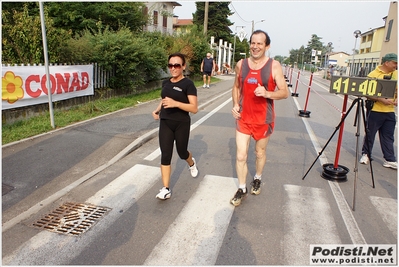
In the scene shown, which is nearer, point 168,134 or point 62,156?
point 168,134

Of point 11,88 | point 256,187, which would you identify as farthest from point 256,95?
point 11,88

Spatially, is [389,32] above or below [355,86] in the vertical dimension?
above

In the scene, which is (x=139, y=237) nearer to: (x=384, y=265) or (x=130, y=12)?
(x=384, y=265)

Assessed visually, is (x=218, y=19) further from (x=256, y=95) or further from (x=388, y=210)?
(x=388, y=210)

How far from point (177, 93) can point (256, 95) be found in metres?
1.03

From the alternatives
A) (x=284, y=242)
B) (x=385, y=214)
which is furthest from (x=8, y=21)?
(x=385, y=214)

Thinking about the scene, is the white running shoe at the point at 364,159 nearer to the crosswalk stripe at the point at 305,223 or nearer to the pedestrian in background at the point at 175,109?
the crosswalk stripe at the point at 305,223

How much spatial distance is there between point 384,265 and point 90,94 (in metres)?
9.25

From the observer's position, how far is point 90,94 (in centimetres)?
995

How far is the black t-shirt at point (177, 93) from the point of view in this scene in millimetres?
3900

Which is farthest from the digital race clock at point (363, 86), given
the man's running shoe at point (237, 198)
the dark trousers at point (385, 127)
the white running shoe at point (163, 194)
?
the white running shoe at point (163, 194)

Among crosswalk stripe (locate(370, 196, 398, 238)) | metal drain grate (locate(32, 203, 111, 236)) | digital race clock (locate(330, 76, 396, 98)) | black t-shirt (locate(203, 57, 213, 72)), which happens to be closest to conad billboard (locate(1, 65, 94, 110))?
metal drain grate (locate(32, 203, 111, 236))

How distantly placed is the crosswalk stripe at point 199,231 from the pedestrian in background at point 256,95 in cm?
31

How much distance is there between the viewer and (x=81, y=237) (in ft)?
10.5
